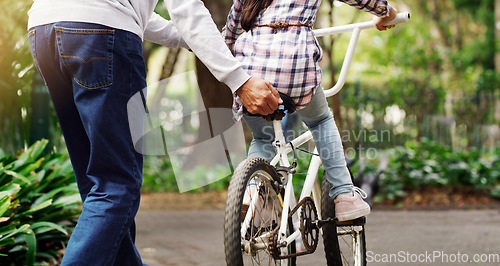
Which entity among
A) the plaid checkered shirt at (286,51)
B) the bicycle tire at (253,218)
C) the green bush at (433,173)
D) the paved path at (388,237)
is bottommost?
the green bush at (433,173)

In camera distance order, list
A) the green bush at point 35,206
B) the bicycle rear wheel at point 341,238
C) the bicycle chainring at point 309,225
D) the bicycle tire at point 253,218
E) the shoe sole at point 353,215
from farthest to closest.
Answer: the green bush at point 35,206
the bicycle rear wheel at point 341,238
the shoe sole at point 353,215
the bicycle chainring at point 309,225
the bicycle tire at point 253,218

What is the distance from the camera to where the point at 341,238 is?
10.4 feet

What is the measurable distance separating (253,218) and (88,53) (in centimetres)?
103

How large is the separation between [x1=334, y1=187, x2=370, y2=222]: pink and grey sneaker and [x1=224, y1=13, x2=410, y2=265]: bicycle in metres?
0.08

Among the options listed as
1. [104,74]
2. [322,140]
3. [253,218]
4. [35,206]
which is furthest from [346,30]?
[35,206]

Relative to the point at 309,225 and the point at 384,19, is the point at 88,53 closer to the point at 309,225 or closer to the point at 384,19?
the point at 309,225

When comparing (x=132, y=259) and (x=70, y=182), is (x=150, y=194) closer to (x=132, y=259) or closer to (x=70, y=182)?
(x=70, y=182)

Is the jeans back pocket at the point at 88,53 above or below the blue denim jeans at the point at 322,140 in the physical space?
above

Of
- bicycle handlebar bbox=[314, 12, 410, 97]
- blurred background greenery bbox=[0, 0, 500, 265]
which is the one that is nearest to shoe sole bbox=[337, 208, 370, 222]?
bicycle handlebar bbox=[314, 12, 410, 97]

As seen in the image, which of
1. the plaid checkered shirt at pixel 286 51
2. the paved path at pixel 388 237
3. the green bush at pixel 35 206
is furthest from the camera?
the paved path at pixel 388 237

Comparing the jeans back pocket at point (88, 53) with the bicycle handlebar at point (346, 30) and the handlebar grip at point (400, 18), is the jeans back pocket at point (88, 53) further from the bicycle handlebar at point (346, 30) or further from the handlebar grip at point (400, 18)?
the handlebar grip at point (400, 18)

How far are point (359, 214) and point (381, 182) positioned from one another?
4597mm

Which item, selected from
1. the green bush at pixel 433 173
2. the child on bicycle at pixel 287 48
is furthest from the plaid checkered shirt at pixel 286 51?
the green bush at pixel 433 173

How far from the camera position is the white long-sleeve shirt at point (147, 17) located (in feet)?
6.60
